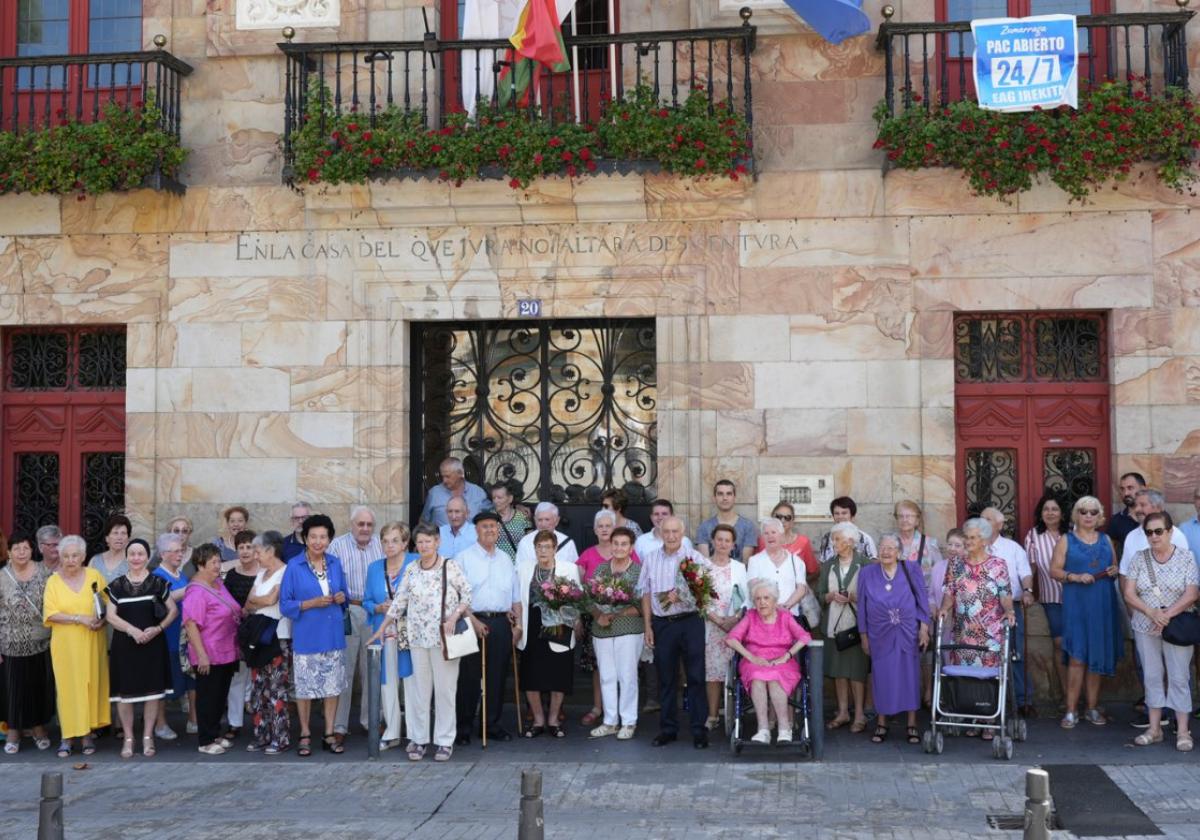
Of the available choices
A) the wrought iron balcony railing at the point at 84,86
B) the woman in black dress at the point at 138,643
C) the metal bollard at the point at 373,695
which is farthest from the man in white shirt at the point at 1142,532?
the wrought iron balcony railing at the point at 84,86

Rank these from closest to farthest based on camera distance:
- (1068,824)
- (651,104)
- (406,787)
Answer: (1068,824)
(406,787)
(651,104)

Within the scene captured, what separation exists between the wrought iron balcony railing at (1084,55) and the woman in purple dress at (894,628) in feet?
13.3

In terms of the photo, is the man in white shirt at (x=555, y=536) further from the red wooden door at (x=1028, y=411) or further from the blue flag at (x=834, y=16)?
the blue flag at (x=834, y=16)

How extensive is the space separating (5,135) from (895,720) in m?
9.29

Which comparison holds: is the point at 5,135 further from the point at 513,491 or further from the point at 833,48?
the point at 833,48

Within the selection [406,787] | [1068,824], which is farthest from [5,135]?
[1068,824]

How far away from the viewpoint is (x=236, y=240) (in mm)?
13383

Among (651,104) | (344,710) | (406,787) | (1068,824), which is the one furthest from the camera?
(651,104)

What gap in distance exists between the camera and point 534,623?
11508 millimetres

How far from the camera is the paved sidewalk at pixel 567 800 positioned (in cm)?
873

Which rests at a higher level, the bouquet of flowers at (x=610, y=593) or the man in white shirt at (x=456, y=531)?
the man in white shirt at (x=456, y=531)

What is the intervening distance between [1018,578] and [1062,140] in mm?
3663

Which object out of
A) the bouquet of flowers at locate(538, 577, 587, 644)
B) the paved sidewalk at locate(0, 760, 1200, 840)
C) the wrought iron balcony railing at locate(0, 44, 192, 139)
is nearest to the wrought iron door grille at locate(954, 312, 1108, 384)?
the paved sidewalk at locate(0, 760, 1200, 840)

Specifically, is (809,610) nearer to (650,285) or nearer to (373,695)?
(650,285)
